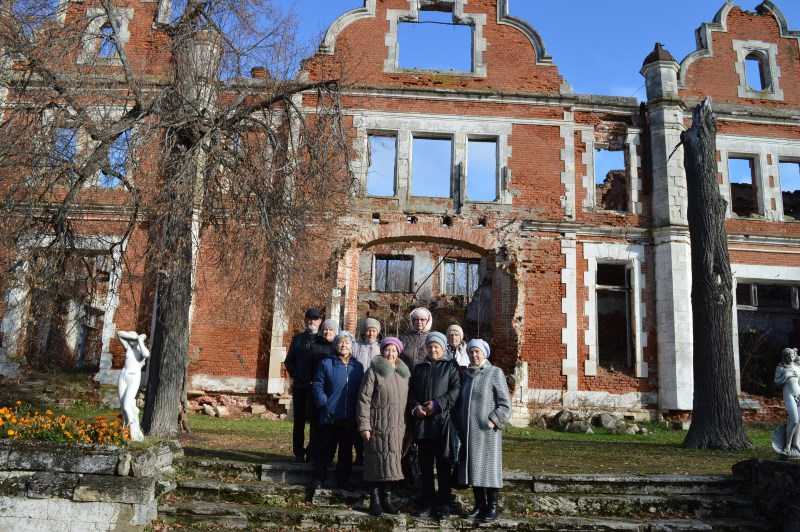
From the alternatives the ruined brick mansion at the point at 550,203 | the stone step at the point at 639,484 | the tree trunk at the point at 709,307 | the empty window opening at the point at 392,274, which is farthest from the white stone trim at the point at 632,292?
the empty window opening at the point at 392,274

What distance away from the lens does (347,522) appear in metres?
5.82

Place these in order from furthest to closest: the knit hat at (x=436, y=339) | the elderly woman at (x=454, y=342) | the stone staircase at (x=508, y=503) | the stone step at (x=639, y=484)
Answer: the stone step at (x=639, y=484) → the elderly woman at (x=454, y=342) → the knit hat at (x=436, y=339) → the stone staircase at (x=508, y=503)

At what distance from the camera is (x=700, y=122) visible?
1201 centimetres

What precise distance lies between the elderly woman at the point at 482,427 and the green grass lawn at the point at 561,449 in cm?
174

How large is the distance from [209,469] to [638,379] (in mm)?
11550

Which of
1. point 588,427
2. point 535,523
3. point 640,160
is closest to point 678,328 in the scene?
point 588,427

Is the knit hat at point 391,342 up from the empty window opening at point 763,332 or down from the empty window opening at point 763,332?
down

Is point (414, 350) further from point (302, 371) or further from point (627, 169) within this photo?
point (627, 169)

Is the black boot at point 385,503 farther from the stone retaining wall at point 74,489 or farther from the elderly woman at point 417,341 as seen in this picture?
the stone retaining wall at point 74,489

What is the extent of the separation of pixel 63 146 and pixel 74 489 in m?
4.79

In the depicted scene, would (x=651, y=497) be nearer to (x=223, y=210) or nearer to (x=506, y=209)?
(x=223, y=210)

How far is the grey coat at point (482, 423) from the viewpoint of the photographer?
5.69 meters

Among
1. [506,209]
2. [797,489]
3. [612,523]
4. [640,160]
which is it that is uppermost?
[640,160]

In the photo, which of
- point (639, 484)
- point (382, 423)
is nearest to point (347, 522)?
point (382, 423)
